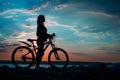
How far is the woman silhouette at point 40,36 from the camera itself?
560 inches

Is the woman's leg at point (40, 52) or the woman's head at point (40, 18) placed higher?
the woman's head at point (40, 18)

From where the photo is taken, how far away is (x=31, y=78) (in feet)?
32.4

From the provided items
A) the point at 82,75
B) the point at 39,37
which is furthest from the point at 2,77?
the point at 39,37

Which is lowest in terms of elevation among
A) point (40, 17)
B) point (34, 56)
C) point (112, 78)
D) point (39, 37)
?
point (112, 78)

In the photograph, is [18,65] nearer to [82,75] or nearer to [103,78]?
[82,75]

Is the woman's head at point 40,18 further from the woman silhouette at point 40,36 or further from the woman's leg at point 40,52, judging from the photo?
the woman's leg at point 40,52

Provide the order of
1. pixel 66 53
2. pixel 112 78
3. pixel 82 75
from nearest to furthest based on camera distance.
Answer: pixel 112 78
pixel 82 75
pixel 66 53

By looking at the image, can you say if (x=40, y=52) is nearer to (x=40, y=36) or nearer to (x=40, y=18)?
(x=40, y=36)

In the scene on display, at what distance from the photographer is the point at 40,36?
1430cm

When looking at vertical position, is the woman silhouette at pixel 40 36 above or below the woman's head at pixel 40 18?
below

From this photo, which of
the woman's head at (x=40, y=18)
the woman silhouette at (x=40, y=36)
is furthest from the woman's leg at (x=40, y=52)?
Answer: the woman's head at (x=40, y=18)

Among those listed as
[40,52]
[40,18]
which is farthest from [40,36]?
[40,18]

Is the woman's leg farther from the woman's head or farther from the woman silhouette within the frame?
the woman's head

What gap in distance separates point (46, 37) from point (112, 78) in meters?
5.87
